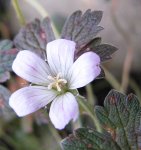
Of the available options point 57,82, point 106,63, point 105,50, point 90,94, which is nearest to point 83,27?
point 105,50

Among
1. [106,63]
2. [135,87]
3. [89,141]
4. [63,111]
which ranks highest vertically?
[63,111]

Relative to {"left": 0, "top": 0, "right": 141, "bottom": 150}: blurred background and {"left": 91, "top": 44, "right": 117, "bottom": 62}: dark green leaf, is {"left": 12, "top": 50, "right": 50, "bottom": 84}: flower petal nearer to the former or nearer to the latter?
{"left": 91, "top": 44, "right": 117, "bottom": 62}: dark green leaf

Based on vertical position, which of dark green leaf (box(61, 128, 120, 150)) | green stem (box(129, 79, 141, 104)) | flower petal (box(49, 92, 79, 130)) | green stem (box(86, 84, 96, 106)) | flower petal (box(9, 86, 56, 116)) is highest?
flower petal (box(9, 86, 56, 116))

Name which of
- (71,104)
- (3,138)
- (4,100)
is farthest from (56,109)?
(3,138)

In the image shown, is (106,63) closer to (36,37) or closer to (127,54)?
(127,54)

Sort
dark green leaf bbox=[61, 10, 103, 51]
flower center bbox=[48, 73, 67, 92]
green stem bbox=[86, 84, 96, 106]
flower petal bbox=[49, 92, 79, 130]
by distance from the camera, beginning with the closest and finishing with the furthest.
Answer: flower petal bbox=[49, 92, 79, 130] < flower center bbox=[48, 73, 67, 92] < dark green leaf bbox=[61, 10, 103, 51] < green stem bbox=[86, 84, 96, 106]

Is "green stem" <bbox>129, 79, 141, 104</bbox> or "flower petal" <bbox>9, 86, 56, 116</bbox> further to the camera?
"green stem" <bbox>129, 79, 141, 104</bbox>

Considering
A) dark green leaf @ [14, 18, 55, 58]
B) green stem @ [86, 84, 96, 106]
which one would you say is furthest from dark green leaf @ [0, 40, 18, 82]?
green stem @ [86, 84, 96, 106]
